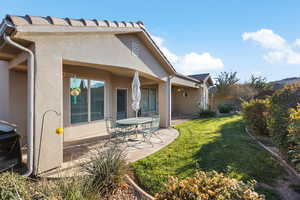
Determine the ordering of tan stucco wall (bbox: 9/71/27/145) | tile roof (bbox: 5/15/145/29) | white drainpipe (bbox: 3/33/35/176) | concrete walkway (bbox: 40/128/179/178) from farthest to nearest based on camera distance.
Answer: tan stucco wall (bbox: 9/71/27/145), concrete walkway (bbox: 40/128/179/178), white drainpipe (bbox: 3/33/35/176), tile roof (bbox: 5/15/145/29)

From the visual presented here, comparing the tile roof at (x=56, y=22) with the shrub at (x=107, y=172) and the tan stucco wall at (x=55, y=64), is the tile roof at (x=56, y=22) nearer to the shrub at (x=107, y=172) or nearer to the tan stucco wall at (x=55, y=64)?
the tan stucco wall at (x=55, y=64)

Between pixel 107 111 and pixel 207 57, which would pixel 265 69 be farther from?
pixel 107 111

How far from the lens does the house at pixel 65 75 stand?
377cm

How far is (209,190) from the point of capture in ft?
7.17

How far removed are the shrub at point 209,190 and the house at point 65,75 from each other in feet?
11.3

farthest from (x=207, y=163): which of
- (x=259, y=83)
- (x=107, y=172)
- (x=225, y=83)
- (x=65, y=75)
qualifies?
(x=259, y=83)

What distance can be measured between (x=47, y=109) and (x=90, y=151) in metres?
2.29

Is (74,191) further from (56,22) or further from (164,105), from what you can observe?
(164,105)

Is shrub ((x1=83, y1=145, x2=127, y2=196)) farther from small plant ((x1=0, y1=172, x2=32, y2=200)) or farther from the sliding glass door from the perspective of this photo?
the sliding glass door

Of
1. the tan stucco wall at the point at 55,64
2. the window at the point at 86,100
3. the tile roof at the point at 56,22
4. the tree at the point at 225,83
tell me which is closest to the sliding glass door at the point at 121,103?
the window at the point at 86,100

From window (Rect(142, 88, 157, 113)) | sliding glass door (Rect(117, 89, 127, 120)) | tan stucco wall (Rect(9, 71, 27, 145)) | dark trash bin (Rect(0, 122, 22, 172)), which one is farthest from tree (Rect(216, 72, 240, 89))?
dark trash bin (Rect(0, 122, 22, 172))

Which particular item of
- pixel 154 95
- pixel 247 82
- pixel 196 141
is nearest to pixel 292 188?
pixel 196 141

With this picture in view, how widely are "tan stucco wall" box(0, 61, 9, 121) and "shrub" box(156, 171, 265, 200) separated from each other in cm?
695

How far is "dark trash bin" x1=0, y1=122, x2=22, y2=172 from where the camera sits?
3768 millimetres
